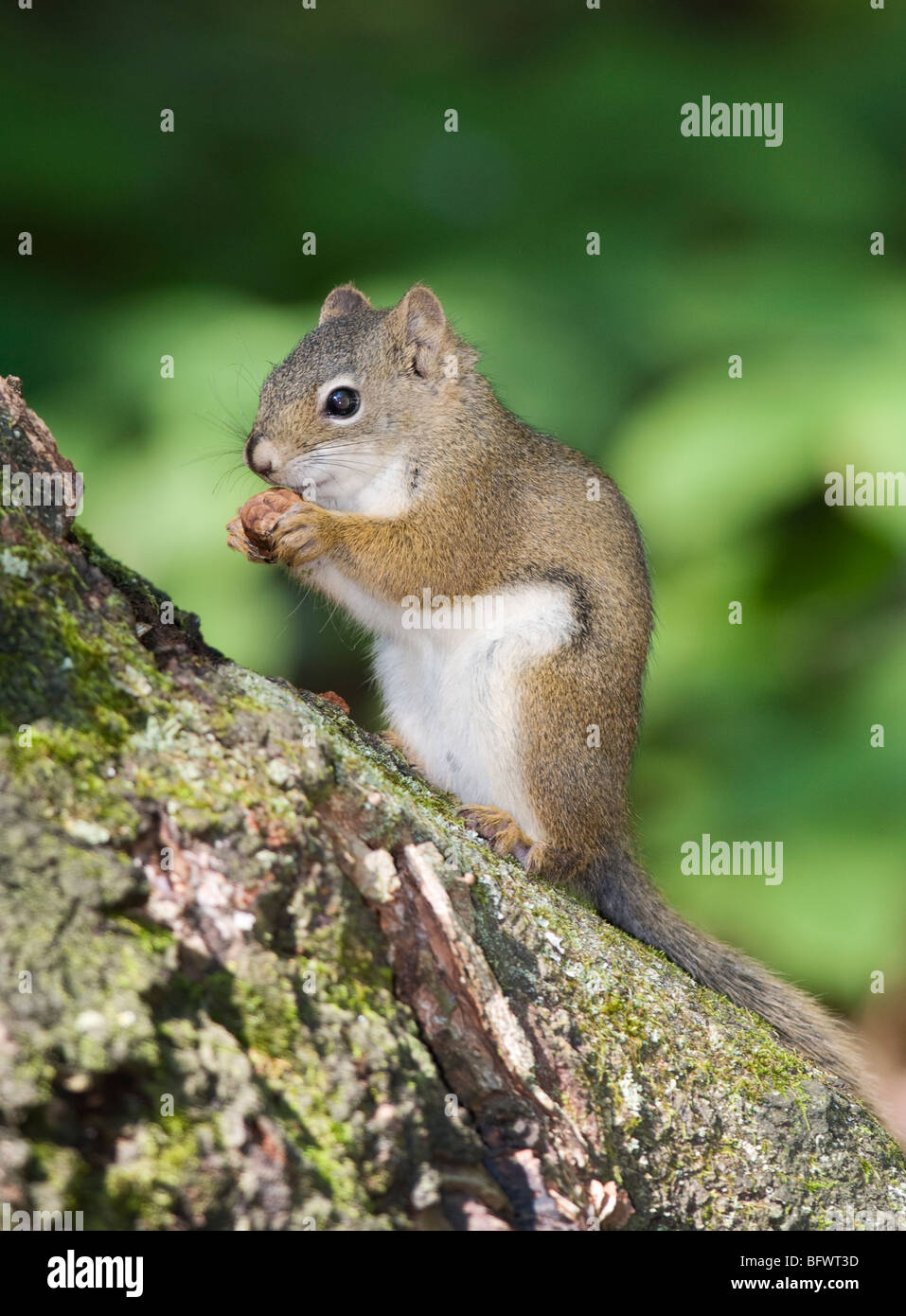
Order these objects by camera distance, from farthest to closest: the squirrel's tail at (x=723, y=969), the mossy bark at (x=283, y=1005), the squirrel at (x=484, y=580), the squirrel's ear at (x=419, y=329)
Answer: the squirrel's ear at (x=419, y=329) < the squirrel at (x=484, y=580) < the squirrel's tail at (x=723, y=969) < the mossy bark at (x=283, y=1005)

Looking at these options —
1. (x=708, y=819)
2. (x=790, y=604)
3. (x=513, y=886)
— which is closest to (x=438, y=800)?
(x=513, y=886)

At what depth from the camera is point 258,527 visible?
2.31 metres

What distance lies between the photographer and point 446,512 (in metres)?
2.56

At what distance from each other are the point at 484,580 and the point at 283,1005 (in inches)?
56.3

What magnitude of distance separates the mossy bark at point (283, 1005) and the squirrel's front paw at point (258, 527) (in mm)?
795

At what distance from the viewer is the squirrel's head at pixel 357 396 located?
2561mm

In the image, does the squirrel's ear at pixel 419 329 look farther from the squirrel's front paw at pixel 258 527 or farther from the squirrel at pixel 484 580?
the squirrel's front paw at pixel 258 527

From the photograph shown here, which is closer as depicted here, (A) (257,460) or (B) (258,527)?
(B) (258,527)

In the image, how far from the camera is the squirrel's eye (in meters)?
2.60

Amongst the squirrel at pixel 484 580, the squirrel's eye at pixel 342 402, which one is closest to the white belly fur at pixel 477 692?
the squirrel at pixel 484 580

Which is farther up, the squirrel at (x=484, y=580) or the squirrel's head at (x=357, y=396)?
the squirrel's head at (x=357, y=396)

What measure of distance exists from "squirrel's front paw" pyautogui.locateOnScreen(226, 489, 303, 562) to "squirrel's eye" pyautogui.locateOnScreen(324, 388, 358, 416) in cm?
33

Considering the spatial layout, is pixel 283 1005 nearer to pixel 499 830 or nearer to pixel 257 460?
pixel 499 830

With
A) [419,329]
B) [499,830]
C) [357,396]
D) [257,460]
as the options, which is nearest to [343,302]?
[419,329]
